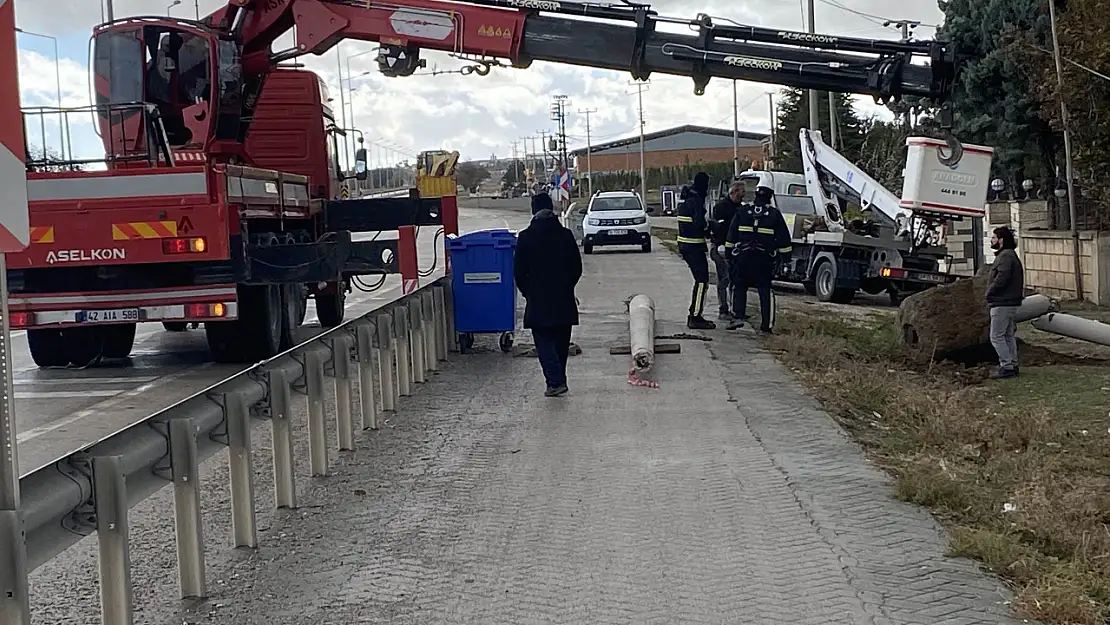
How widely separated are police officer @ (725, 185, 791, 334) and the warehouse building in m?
121

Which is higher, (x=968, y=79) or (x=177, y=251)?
(x=968, y=79)

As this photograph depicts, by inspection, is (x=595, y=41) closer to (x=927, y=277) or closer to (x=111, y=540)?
(x=927, y=277)

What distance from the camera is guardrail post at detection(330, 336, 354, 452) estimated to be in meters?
9.16

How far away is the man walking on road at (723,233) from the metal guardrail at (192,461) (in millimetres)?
6774

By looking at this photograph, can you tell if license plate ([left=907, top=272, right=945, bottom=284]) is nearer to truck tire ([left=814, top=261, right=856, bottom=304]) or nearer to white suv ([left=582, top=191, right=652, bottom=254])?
truck tire ([left=814, top=261, right=856, bottom=304])

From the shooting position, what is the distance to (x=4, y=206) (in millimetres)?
4004

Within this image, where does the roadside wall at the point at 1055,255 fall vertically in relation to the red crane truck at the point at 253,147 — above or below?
below

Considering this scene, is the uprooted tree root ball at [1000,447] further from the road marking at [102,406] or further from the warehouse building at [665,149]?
the warehouse building at [665,149]

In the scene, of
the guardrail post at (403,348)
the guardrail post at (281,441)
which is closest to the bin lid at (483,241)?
the guardrail post at (403,348)

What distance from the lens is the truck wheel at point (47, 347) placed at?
14.2 m

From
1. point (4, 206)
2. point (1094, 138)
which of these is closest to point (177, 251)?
point (4, 206)

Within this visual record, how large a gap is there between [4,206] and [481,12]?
1216 centimetres

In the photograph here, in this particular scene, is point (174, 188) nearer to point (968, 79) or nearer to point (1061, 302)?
point (1061, 302)

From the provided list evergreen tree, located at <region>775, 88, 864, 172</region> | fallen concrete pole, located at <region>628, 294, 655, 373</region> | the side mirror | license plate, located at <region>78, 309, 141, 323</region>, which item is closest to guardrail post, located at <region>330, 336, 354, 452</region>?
fallen concrete pole, located at <region>628, 294, 655, 373</region>
